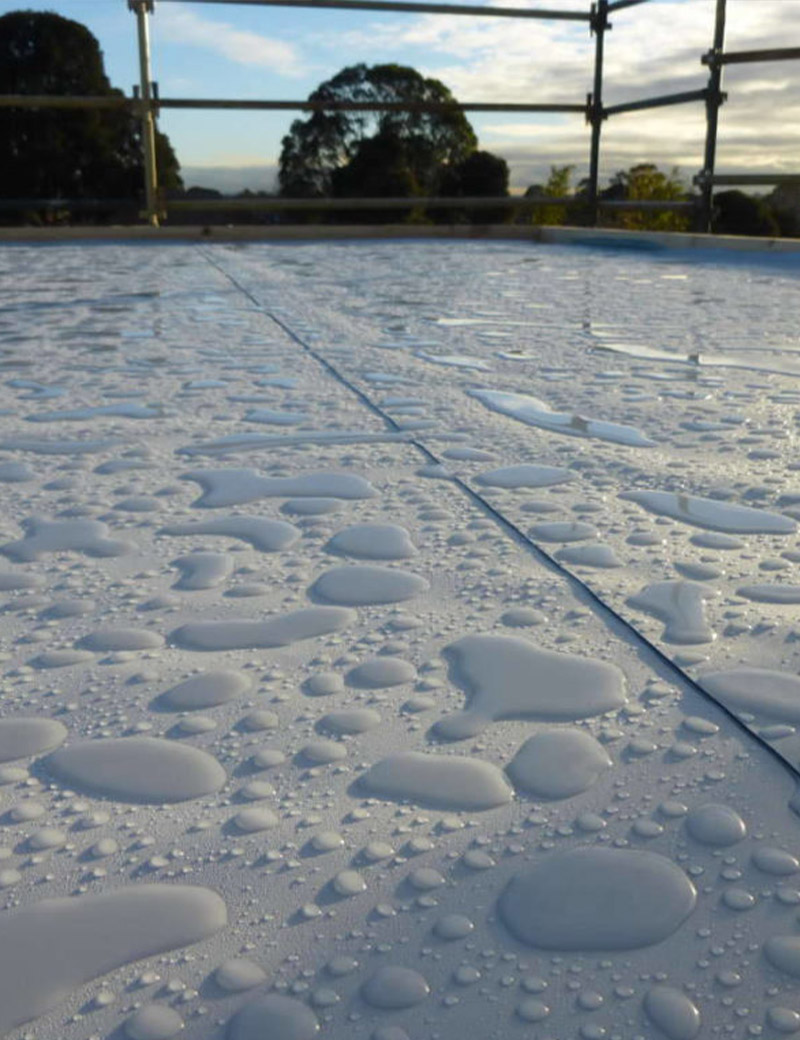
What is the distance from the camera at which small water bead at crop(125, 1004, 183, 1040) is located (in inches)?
13.6

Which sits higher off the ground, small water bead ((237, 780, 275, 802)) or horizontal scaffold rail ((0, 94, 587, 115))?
horizontal scaffold rail ((0, 94, 587, 115))

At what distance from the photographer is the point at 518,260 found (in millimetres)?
4160

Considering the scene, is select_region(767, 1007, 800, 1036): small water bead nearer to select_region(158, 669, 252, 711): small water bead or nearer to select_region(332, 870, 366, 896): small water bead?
select_region(332, 870, 366, 896): small water bead

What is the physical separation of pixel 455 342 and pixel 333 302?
2.44 ft

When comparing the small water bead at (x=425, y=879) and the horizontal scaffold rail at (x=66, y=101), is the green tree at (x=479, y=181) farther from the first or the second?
the small water bead at (x=425, y=879)

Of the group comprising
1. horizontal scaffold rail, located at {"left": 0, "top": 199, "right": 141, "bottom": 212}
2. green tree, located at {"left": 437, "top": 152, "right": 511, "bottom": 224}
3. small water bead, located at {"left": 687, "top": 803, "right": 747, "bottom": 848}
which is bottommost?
small water bead, located at {"left": 687, "top": 803, "right": 747, "bottom": 848}

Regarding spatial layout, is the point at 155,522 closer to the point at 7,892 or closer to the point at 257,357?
the point at 7,892

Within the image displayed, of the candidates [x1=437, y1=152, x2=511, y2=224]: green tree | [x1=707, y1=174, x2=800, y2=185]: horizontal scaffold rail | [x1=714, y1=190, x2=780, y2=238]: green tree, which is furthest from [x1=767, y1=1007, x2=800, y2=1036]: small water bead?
[x1=437, y1=152, x2=511, y2=224]: green tree

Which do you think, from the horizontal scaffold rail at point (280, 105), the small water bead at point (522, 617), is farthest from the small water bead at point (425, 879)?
the horizontal scaffold rail at point (280, 105)

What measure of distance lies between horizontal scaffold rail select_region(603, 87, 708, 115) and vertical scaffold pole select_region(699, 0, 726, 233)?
4 centimetres

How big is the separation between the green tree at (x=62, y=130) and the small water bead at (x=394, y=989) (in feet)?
17.8

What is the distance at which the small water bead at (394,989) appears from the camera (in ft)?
1.18

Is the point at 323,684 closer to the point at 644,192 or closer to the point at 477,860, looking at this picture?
the point at 477,860

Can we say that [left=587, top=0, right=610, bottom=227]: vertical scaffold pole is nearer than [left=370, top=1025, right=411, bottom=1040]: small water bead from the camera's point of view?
No
